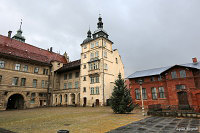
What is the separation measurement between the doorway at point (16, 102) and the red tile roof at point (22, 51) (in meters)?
11.6

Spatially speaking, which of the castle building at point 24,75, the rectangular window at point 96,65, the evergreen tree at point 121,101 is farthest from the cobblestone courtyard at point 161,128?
the castle building at point 24,75

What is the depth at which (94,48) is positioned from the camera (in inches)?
1374

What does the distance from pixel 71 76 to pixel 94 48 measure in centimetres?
1285

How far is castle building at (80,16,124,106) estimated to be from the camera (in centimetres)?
3092

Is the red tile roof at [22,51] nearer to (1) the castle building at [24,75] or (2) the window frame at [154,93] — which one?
(1) the castle building at [24,75]

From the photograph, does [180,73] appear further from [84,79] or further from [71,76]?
[71,76]

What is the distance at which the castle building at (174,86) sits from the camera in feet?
60.7

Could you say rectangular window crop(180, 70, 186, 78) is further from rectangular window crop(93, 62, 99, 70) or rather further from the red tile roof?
the red tile roof

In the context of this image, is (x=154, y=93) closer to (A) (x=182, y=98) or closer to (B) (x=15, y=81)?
(A) (x=182, y=98)

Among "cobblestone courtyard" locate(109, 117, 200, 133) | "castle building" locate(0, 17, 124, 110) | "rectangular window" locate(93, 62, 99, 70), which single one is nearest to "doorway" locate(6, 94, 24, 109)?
"castle building" locate(0, 17, 124, 110)

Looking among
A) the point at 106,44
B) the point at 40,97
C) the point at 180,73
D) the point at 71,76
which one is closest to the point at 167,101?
Result: the point at 180,73

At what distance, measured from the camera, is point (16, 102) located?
34.2 m

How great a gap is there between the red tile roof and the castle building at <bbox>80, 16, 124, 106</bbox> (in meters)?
14.3

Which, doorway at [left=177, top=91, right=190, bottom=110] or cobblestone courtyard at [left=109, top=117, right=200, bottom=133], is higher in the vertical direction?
doorway at [left=177, top=91, right=190, bottom=110]
